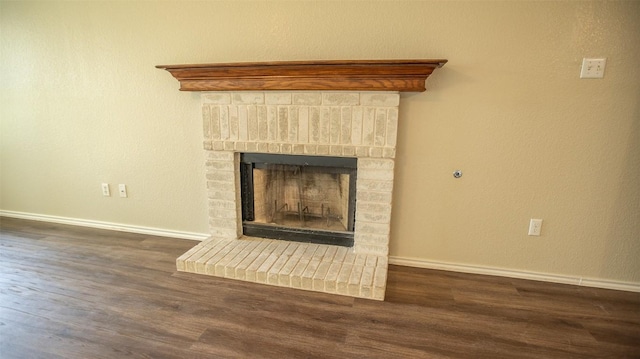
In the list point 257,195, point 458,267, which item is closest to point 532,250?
point 458,267

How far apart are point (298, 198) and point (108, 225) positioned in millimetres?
1849

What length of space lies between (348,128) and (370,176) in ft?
1.15

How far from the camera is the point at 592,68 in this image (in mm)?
1666

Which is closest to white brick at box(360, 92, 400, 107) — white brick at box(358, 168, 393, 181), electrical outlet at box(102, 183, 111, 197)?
white brick at box(358, 168, 393, 181)

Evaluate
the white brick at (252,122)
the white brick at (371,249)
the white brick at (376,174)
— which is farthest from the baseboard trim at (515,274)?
the white brick at (252,122)

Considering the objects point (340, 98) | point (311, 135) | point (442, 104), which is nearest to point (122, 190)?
point (311, 135)

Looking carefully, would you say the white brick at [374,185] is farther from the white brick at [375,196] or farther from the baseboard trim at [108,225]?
the baseboard trim at [108,225]

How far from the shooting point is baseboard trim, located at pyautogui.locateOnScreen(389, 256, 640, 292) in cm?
189

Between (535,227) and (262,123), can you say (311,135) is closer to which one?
(262,123)

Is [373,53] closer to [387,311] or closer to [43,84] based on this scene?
[387,311]

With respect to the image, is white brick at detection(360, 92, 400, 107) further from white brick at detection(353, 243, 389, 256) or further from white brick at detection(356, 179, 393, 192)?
white brick at detection(353, 243, 389, 256)

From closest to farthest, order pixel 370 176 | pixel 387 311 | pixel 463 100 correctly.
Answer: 1. pixel 387 311
2. pixel 463 100
3. pixel 370 176

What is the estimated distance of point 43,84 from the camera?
254 cm

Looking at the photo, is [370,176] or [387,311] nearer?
[387,311]
